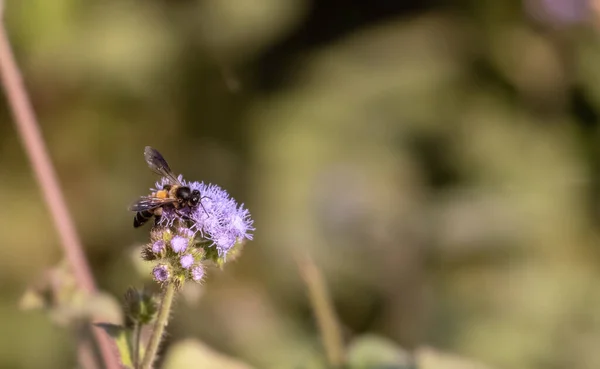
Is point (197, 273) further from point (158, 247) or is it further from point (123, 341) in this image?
point (123, 341)

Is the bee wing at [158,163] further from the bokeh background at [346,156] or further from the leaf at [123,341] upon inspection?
the bokeh background at [346,156]

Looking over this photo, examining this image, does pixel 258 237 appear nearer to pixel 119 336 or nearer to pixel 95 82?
pixel 95 82

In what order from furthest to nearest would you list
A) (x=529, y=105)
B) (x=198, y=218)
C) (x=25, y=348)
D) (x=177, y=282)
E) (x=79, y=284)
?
(x=529, y=105) → (x=25, y=348) → (x=79, y=284) → (x=198, y=218) → (x=177, y=282)

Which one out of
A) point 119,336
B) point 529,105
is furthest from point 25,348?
point 529,105

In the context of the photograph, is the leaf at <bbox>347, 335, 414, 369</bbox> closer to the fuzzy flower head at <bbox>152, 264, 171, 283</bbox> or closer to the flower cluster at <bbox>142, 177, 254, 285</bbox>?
the flower cluster at <bbox>142, 177, 254, 285</bbox>

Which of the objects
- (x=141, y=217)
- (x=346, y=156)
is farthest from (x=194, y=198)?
(x=346, y=156)

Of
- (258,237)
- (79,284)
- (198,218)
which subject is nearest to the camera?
(198,218)

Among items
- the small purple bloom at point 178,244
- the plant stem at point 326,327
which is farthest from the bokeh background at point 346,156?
the small purple bloom at point 178,244
